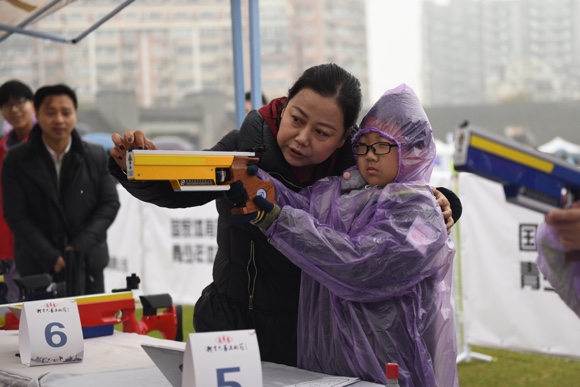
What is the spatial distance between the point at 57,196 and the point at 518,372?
3.15 m

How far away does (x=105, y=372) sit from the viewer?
7.70 feet

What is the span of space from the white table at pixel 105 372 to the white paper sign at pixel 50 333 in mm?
26

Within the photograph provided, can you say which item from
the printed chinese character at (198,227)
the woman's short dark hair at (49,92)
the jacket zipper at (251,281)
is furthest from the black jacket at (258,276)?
the printed chinese character at (198,227)

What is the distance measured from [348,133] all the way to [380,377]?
0.65 meters

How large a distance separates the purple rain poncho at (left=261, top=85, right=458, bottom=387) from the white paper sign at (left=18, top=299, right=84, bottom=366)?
0.67 meters

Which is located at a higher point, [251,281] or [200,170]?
[200,170]

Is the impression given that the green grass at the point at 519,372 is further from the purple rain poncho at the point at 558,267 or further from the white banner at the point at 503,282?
the purple rain poncho at the point at 558,267

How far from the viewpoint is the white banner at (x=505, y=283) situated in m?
5.04

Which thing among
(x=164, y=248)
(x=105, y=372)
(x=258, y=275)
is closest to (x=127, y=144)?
(x=258, y=275)

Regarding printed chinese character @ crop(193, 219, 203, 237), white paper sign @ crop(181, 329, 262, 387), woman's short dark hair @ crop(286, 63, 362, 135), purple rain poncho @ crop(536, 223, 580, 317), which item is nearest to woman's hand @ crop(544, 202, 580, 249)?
purple rain poncho @ crop(536, 223, 580, 317)

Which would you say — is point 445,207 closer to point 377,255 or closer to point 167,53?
point 377,255

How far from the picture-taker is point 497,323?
5371 mm

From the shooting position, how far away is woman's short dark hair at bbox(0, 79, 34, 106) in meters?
4.96

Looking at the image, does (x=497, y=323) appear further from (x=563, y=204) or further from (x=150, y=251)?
(x=563, y=204)
